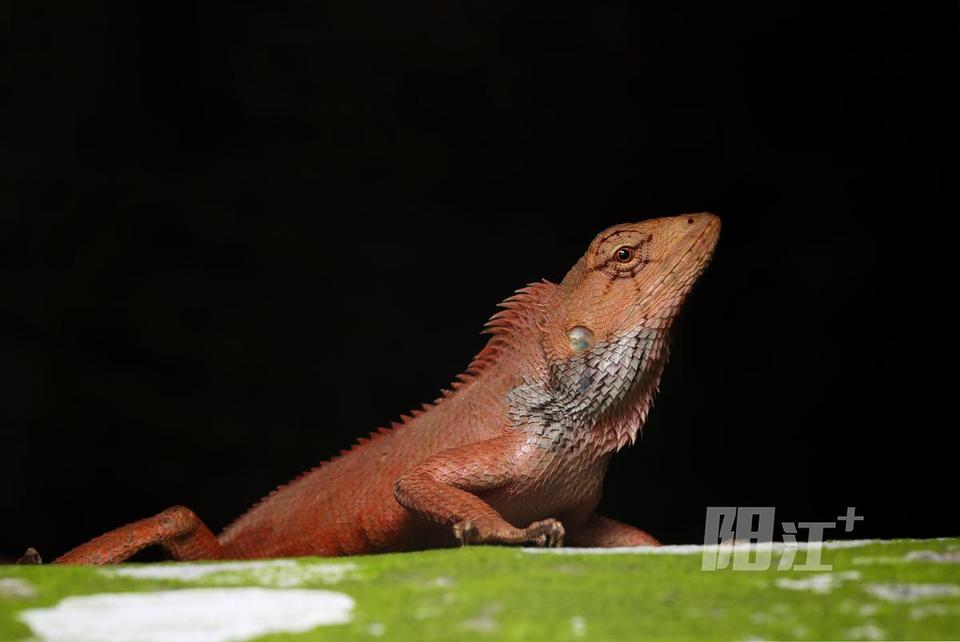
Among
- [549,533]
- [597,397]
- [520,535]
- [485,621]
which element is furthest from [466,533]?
[485,621]

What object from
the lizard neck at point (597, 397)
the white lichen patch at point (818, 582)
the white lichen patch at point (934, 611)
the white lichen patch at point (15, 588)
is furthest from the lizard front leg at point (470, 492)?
the white lichen patch at point (15, 588)

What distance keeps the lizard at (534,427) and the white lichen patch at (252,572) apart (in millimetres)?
920

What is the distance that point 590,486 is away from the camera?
14.3 feet

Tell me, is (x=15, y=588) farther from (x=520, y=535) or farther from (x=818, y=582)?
(x=818, y=582)

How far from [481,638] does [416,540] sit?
2028 millimetres

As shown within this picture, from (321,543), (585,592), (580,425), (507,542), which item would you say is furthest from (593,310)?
(585,592)

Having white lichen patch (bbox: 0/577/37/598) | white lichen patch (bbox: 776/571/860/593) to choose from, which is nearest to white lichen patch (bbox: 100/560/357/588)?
white lichen patch (bbox: 0/577/37/598)

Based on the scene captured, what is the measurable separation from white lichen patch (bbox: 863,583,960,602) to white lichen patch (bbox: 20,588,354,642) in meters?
1.29

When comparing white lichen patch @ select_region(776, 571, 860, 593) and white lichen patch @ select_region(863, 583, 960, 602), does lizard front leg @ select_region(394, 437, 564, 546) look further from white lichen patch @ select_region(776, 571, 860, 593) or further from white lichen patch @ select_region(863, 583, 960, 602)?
white lichen patch @ select_region(863, 583, 960, 602)

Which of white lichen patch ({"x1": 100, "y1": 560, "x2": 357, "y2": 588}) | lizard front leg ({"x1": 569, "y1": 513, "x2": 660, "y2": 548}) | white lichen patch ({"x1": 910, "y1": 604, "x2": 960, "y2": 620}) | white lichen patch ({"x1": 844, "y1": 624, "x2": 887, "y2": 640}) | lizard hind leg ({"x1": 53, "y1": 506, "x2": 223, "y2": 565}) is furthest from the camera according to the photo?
lizard front leg ({"x1": 569, "y1": 513, "x2": 660, "y2": 548})

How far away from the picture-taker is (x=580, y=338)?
425 cm

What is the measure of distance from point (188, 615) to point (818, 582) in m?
1.56

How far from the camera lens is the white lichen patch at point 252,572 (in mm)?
2816

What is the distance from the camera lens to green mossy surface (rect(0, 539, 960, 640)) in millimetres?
2348
